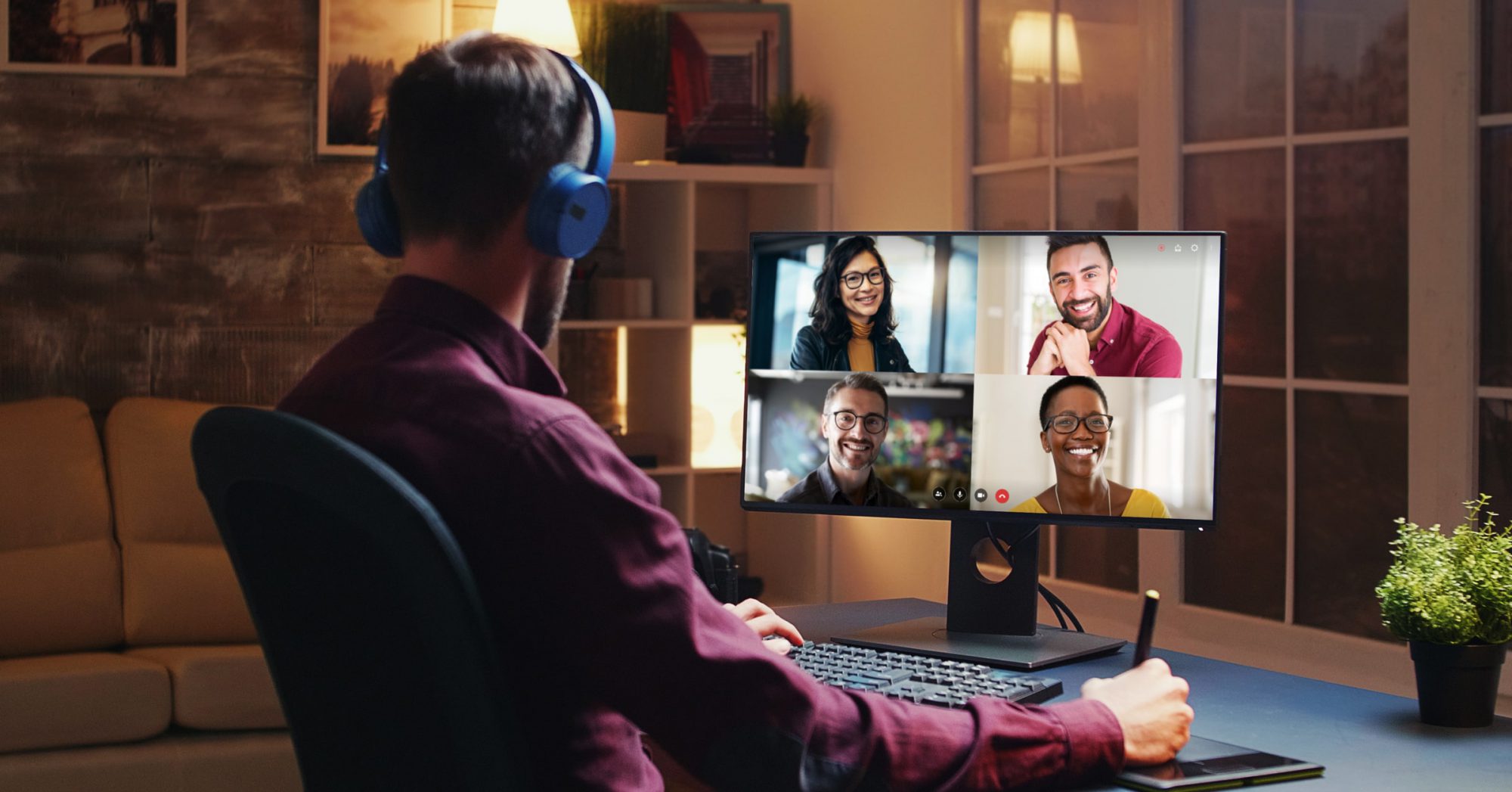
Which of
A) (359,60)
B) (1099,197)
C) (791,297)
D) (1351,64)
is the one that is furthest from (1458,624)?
(359,60)

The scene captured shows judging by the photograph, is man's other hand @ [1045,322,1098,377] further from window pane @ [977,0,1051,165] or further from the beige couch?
the beige couch

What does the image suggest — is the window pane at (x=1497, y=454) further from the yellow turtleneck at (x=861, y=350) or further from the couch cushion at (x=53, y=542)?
the couch cushion at (x=53, y=542)

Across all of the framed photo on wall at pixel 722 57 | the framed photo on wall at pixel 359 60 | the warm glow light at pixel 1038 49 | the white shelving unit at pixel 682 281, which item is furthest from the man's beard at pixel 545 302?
the framed photo on wall at pixel 722 57

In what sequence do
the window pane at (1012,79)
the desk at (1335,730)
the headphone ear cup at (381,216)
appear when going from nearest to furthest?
the headphone ear cup at (381,216) → the desk at (1335,730) → the window pane at (1012,79)

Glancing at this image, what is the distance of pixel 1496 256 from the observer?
96.9 inches

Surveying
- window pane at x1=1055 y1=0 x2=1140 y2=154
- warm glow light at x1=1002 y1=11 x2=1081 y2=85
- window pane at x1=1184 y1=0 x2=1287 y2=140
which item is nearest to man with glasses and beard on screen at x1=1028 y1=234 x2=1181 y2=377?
window pane at x1=1184 y1=0 x2=1287 y2=140

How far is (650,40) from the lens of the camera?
4184 mm

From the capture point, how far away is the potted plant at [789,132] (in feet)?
13.5

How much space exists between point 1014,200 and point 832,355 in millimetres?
1740

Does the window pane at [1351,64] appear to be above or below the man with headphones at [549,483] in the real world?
above

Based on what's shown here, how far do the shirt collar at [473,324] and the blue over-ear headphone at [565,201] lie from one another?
0.23 feet

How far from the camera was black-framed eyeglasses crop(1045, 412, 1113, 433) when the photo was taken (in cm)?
179

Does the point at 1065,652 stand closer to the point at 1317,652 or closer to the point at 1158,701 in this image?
the point at 1158,701

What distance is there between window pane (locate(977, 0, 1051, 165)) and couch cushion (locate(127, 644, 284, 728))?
2090 mm
